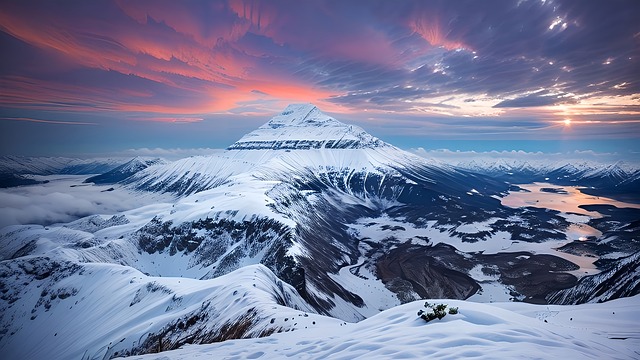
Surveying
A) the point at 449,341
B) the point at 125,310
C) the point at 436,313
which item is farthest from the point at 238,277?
the point at 449,341

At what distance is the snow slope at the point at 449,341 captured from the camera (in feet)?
39.2

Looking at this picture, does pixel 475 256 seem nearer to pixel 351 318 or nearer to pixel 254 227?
pixel 351 318

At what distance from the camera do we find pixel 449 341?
506 inches

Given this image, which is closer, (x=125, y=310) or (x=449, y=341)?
(x=449, y=341)

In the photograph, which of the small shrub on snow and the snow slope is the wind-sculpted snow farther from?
the small shrub on snow

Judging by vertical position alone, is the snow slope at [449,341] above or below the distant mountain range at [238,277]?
above

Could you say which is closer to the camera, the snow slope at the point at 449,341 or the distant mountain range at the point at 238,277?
the snow slope at the point at 449,341

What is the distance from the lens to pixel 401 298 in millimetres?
123750

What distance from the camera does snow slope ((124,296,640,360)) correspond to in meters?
11.9

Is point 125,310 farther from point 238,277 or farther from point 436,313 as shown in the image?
point 436,313

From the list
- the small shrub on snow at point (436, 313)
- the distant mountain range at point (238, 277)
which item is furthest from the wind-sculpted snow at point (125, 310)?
the small shrub on snow at point (436, 313)

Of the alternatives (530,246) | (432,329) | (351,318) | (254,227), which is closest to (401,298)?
(351,318)

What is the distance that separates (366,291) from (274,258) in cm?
4789

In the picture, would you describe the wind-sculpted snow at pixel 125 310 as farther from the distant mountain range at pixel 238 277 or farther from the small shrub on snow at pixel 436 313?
the small shrub on snow at pixel 436 313
